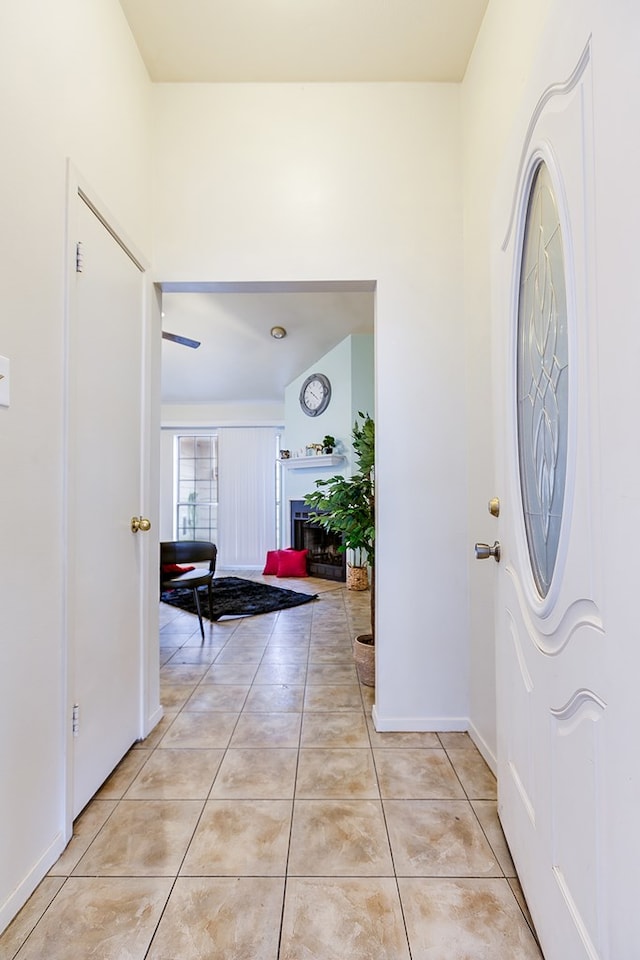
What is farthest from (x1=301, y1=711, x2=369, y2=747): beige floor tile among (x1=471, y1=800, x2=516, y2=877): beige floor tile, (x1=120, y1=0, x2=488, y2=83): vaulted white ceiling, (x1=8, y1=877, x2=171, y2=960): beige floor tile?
(x1=120, y1=0, x2=488, y2=83): vaulted white ceiling

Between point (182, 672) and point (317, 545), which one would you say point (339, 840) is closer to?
point (182, 672)

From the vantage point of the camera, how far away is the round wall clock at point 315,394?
5.46 meters

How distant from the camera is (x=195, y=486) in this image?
6812 millimetres

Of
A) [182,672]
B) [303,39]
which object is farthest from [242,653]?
[303,39]

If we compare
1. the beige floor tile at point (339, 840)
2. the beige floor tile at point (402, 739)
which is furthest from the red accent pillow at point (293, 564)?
the beige floor tile at point (339, 840)

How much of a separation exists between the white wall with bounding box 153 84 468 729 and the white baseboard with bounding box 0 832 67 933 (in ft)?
4.11

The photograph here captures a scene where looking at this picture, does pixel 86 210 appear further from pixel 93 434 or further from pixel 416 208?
pixel 416 208

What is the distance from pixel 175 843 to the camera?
1.37 m

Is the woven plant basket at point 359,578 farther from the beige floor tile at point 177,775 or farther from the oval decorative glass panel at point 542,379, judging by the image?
the oval decorative glass panel at point 542,379

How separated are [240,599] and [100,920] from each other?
3.38 meters

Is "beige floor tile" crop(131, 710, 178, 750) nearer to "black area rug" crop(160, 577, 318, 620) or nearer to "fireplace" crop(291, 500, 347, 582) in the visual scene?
"black area rug" crop(160, 577, 318, 620)

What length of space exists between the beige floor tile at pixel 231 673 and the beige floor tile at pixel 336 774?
2.73 feet

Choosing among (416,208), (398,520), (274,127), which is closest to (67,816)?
(398,520)

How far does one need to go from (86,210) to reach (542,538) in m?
1.69
